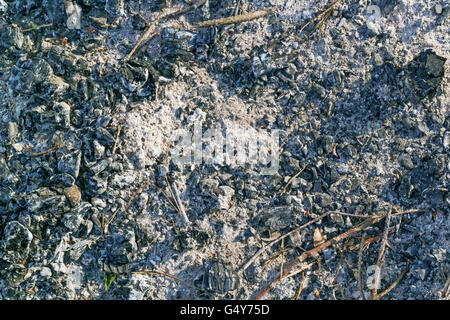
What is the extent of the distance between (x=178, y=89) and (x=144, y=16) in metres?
0.53

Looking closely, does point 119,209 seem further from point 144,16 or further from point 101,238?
point 144,16

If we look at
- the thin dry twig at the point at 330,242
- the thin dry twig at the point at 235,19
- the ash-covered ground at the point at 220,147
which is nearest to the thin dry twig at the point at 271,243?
the ash-covered ground at the point at 220,147

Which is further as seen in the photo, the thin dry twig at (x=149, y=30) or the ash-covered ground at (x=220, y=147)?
the thin dry twig at (x=149, y=30)

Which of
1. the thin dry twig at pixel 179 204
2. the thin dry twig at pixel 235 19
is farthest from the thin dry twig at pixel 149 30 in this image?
the thin dry twig at pixel 179 204

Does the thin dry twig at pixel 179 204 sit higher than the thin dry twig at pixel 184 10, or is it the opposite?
the thin dry twig at pixel 184 10

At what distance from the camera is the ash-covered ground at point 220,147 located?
2615 mm

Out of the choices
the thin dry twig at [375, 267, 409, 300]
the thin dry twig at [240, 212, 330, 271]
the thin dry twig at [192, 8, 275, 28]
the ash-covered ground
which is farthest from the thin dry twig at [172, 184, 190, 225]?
the thin dry twig at [375, 267, 409, 300]

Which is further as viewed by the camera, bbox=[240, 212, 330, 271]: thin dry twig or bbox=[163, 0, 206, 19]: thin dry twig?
bbox=[163, 0, 206, 19]: thin dry twig

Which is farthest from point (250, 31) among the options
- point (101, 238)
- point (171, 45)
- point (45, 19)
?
point (101, 238)

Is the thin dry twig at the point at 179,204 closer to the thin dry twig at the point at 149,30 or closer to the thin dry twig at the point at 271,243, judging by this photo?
the thin dry twig at the point at 271,243

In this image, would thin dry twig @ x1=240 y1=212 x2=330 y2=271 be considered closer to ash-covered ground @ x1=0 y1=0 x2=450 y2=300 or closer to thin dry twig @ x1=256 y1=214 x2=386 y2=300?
ash-covered ground @ x1=0 y1=0 x2=450 y2=300

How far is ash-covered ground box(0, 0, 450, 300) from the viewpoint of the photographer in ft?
8.58

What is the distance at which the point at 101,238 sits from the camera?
8.67 ft

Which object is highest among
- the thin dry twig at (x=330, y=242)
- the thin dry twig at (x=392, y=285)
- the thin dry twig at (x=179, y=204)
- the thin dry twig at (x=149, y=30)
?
the thin dry twig at (x=149, y=30)
